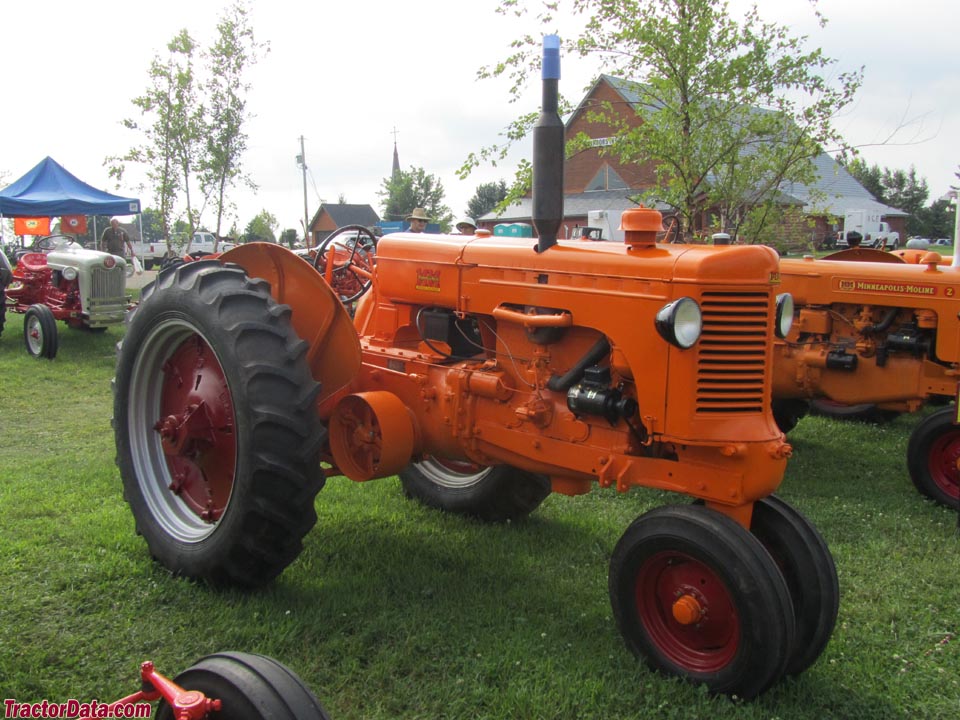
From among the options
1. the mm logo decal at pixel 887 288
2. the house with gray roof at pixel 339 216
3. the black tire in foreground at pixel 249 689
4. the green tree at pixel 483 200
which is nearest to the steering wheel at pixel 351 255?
the black tire in foreground at pixel 249 689

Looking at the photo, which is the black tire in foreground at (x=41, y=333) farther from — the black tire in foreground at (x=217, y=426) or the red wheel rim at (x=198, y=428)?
the red wheel rim at (x=198, y=428)

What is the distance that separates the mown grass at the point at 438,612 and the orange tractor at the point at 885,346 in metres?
0.48

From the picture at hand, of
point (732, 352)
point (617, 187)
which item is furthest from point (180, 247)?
point (732, 352)

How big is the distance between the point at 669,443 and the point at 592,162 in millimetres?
34217

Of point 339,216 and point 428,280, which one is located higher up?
point 339,216

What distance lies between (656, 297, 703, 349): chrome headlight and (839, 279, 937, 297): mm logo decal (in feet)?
12.2

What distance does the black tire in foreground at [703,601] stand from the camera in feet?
9.06

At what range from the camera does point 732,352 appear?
3074mm

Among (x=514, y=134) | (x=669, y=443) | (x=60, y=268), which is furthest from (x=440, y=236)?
(x=60, y=268)

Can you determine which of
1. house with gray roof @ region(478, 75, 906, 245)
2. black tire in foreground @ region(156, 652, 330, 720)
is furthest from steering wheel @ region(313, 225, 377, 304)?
black tire in foreground @ region(156, 652, 330, 720)

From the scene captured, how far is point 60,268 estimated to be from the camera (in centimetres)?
1168

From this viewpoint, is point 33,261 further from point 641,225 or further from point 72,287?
point 641,225

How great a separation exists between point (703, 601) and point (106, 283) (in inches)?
428

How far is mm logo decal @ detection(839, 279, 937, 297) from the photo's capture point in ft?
19.0
